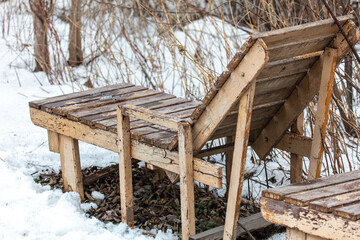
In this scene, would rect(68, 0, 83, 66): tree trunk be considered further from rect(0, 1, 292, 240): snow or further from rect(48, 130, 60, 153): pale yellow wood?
rect(48, 130, 60, 153): pale yellow wood

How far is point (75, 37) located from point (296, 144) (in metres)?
4.14

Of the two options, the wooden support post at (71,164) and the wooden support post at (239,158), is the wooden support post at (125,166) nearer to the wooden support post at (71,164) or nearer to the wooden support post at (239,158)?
the wooden support post at (71,164)

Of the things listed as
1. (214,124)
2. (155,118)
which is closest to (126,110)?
(155,118)

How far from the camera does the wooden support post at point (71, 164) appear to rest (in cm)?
426

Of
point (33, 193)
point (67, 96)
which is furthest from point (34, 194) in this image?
point (67, 96)

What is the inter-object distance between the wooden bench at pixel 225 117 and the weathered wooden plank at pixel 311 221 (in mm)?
351

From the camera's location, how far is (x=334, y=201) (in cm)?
264

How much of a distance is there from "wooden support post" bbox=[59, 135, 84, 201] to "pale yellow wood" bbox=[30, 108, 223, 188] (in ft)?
0.36

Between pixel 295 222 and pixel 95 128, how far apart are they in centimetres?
173

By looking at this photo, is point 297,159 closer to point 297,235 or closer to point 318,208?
point 297,235

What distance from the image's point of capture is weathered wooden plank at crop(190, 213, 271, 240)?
3.37 metres

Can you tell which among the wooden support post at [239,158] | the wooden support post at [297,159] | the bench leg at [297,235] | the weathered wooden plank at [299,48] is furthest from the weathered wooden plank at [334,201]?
the wooden support post at [297,159]

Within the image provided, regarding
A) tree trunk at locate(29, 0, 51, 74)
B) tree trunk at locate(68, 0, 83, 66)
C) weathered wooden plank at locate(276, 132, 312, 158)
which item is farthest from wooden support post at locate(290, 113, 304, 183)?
tree trunk at locate(68, 0, 83, 66)

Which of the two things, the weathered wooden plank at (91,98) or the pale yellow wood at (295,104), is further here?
the weathered wooden plank at (91,98)
